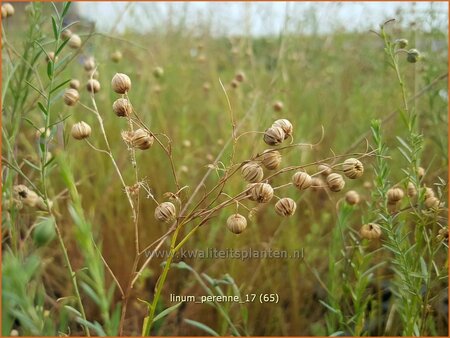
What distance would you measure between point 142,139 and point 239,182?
900 mm

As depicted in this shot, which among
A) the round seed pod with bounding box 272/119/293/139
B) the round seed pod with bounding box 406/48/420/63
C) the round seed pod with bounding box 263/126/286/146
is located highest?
the round seed pod with bounding box 406/48/420/63

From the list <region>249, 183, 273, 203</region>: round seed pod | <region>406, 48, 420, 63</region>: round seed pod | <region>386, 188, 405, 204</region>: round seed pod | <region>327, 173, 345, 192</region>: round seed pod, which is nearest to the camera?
<region>249, 183, 273, 203</region>: round seed pod

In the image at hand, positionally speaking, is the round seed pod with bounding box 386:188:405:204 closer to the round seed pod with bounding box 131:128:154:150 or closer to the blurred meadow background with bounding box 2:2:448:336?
the blurred meadow background with bounding box 2:2:448:336

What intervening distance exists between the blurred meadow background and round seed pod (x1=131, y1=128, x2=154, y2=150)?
0.32 ft

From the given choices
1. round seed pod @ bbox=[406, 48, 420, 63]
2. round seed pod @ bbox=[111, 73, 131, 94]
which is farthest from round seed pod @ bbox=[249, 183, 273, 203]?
round seed pod @ bbox=[406, 48, 420, 63]

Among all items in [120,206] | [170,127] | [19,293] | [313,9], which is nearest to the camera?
[19,293]

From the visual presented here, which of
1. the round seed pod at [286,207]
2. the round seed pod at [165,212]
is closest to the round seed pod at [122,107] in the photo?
the round seed pod at [165,212]

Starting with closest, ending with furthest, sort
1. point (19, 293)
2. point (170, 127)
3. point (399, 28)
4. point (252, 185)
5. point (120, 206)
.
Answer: point (19, 293) < point (252, 185) < point (120, 206) < point (399, 28) < point (170, 127)

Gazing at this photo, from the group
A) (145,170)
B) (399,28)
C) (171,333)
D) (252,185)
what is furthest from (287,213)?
(399,28)

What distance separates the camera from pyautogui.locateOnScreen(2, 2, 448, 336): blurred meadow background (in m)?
0.88

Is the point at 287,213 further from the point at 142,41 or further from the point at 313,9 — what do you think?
the point at 142,41

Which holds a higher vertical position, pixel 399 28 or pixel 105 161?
pixel 399 28

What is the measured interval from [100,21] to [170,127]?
0.86 meters

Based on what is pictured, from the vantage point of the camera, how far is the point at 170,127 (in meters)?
2.23
